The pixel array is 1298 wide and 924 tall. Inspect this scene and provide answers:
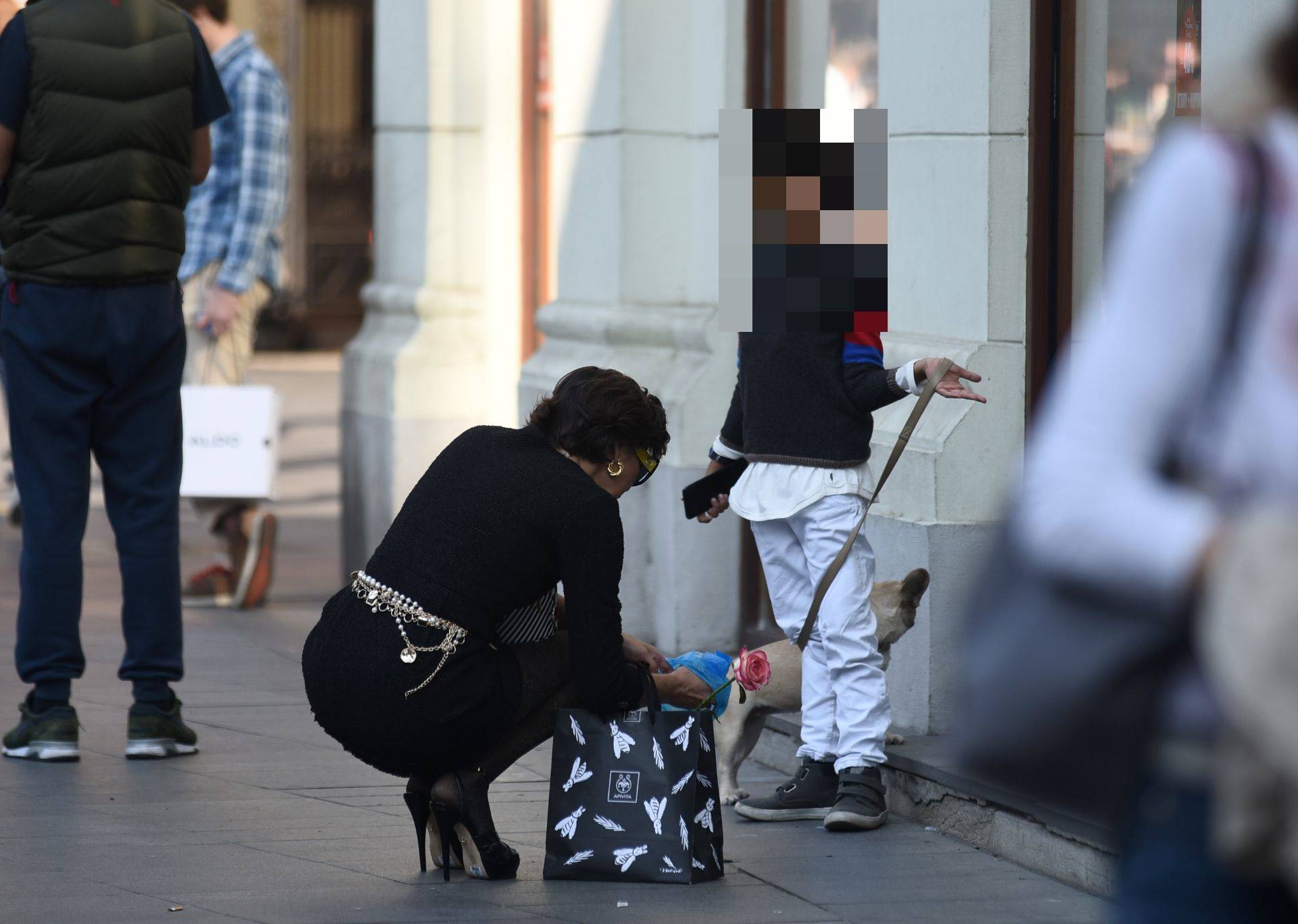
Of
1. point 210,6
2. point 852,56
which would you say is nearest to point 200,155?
point 852,56

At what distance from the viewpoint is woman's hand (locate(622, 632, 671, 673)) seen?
440cm

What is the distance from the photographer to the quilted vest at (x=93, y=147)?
17.8ft

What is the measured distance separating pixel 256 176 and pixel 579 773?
15.5ft

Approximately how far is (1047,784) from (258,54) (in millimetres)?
7411

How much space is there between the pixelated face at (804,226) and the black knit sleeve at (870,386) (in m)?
0.10

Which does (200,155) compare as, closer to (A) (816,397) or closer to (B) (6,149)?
(B) (6,149)

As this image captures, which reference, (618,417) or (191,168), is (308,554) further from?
(618,417)

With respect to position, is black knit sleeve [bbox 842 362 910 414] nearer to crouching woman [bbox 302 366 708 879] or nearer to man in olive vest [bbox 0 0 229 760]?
crouching woman [bbox 302 366 708 879]

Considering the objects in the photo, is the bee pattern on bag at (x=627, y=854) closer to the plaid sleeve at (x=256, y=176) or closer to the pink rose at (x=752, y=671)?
the pink rose at (x=752, y=671)

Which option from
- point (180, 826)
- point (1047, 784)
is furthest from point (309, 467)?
point (1047, 784)

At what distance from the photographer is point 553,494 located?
424 cm

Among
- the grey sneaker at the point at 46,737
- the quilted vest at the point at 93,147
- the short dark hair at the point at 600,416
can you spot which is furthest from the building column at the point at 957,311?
the grey sneaker at the point at 46,737

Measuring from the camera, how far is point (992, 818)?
473 cm

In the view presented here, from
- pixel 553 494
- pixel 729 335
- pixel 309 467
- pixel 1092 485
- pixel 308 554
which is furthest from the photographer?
pixel 309 467
